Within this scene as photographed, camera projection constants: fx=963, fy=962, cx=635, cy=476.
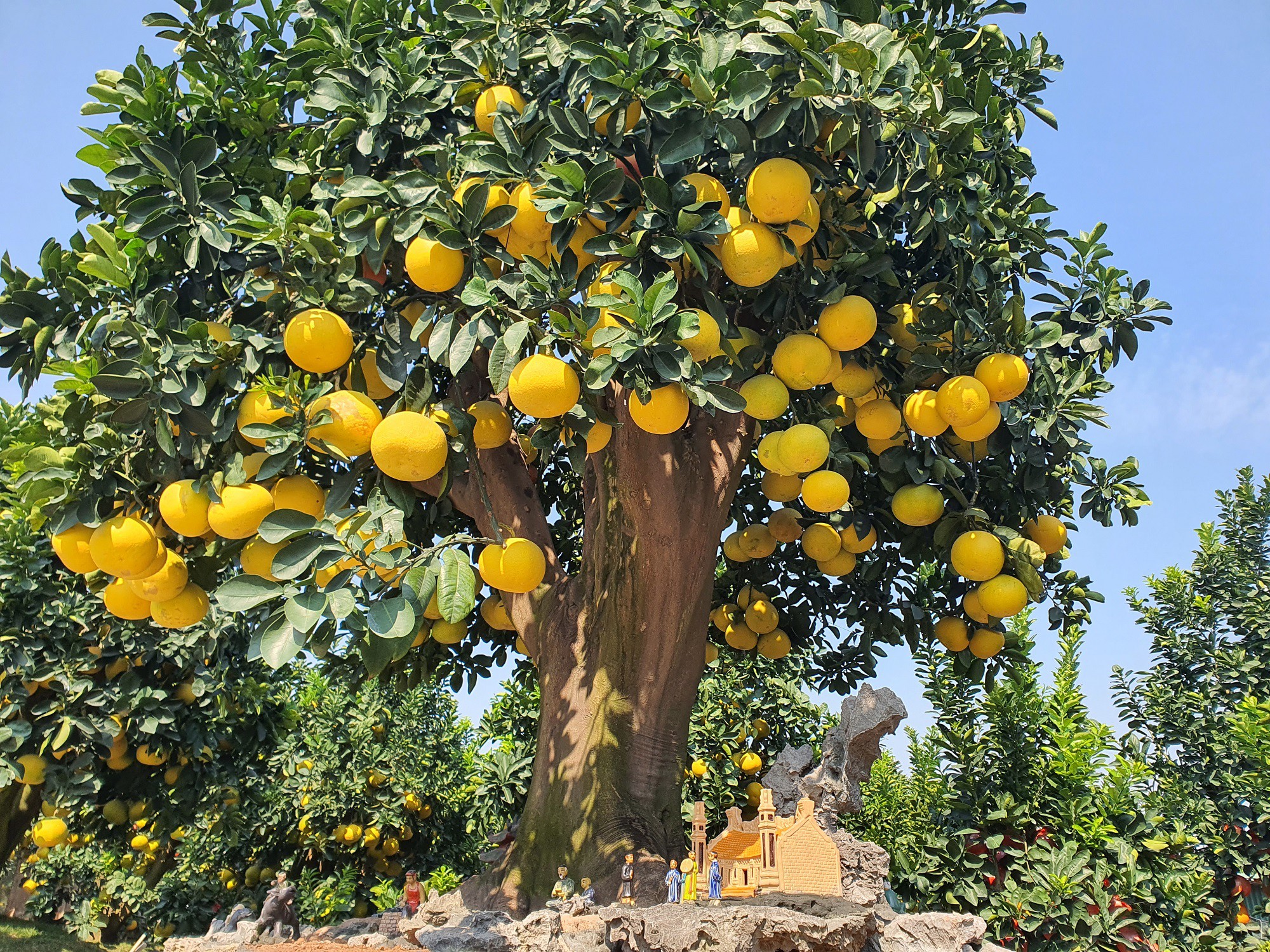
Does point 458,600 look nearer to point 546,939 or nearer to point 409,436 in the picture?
point 409,436

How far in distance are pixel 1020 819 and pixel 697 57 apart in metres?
4.38

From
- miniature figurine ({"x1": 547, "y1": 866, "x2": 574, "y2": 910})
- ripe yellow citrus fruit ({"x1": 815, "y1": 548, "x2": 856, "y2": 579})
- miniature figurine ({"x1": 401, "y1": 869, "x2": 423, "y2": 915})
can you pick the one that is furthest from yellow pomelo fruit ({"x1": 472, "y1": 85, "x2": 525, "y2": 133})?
miniature figurine ({"x1": 401, "y1": 869, "x2": 423, "y2": 915})

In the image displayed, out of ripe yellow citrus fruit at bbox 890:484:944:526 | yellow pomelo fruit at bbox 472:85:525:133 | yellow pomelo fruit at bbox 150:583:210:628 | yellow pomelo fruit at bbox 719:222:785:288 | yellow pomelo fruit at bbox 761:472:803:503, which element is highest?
yellow pomelo fruit at bbox 472:85:525:133

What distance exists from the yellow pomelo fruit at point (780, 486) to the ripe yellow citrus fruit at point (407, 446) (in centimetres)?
213

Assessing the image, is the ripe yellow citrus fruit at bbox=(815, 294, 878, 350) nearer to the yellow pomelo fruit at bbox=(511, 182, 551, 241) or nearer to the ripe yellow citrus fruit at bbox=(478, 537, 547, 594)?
the yellow pomelo fruit at bbox=(511, 182, 551, 241)

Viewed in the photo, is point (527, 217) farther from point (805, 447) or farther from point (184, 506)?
point (184, 506)

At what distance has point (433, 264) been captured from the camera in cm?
334

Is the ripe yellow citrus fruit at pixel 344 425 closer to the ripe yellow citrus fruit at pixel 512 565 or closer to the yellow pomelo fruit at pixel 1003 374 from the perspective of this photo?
the ripe yellow citrus fruit at pixel 512 565

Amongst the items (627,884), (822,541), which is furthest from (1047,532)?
(627,884)

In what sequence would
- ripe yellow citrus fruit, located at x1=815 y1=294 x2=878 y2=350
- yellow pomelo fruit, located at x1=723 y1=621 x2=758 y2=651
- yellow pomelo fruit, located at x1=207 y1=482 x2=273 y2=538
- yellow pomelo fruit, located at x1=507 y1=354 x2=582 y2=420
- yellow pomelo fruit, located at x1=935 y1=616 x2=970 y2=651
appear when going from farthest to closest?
yellow pomelo fruit, located at x1=723 y1=621 x2=758 y2=651 < yellow pomelo fruit, located at x1=935 y1=616 x2=970 y2=651 < ripe yellow citrus fruit, located at x1=815 y1=294 x2=878 y2=350 < yellow pomelo fruit, located at x1=207 y1=482 x2=273 y2=538 < yellow pomelo fruit, located at x1=507 y1=354 x2=582 y2=420

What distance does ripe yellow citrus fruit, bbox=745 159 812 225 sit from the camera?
3.38 metres

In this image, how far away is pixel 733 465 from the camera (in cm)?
487

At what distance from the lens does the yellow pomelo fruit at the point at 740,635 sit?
605 centimetres

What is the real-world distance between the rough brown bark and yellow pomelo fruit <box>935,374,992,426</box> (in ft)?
4.18
